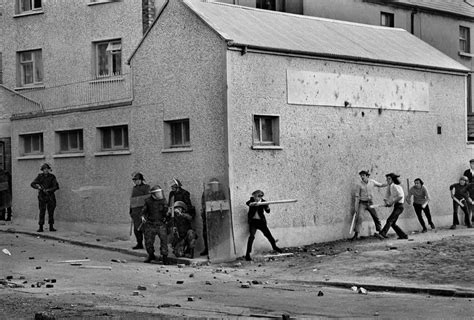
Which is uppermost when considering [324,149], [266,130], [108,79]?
[108,79]

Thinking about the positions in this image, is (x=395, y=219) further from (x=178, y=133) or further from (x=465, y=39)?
(x=465, y=39)

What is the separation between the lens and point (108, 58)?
101 ft

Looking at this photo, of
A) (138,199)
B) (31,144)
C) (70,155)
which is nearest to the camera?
(138,199)

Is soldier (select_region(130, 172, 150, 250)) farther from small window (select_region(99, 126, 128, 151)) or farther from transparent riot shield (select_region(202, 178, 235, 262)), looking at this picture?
small window (select_region(99, 126, 128, 151))

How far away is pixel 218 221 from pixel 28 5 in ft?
52.2

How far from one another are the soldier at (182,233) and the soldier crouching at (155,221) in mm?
526

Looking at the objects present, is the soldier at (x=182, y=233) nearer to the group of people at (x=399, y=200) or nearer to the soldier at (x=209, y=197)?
the soldier at (x=209, y=197)

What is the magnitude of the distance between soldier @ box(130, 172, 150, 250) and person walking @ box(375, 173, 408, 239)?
6.26 meters

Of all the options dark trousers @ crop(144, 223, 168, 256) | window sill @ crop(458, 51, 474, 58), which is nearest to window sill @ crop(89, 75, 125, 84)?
dark trousers @ crop(144, 223, 168, 256)

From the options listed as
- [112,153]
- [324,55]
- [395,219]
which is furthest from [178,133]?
[395,219]

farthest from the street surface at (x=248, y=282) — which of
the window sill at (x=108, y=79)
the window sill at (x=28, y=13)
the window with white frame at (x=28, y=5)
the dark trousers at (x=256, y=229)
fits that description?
the window with white frame at (x=28, y=5)

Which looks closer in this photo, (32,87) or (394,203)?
(394,203)

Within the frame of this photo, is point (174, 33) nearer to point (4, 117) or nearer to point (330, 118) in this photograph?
point (330, 118)

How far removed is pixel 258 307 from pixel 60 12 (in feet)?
67.6
